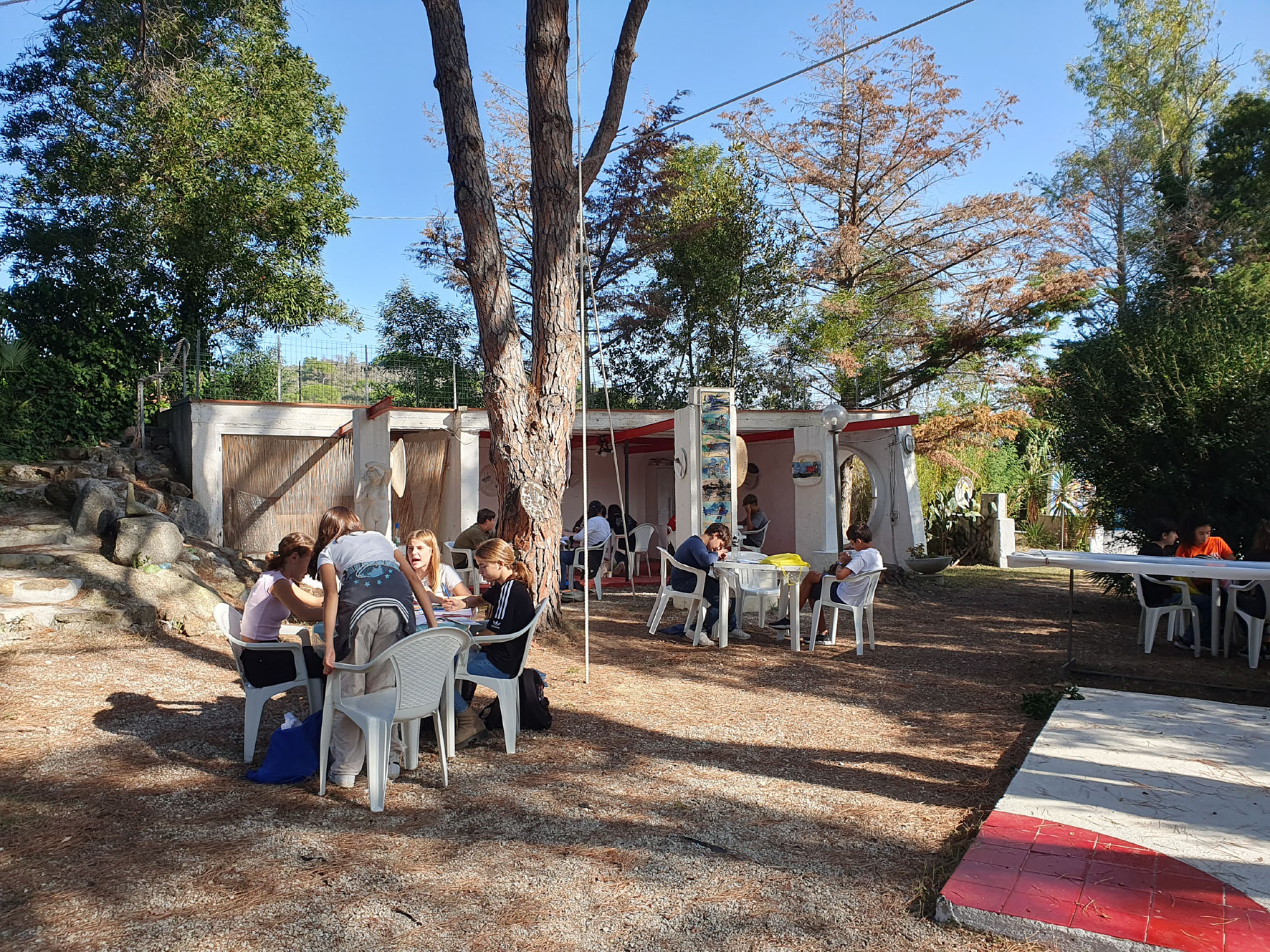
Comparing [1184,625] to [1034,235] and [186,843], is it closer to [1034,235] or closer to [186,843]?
[186,843]

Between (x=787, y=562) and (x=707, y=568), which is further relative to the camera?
(x=787, y=562)

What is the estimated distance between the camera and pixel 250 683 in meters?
4.29

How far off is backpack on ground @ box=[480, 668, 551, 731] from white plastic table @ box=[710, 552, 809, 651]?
9.81 feet

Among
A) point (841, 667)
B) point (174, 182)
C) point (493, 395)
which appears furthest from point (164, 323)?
point (841, 667)

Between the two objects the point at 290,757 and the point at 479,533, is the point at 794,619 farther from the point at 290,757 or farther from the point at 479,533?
the point at 290,757

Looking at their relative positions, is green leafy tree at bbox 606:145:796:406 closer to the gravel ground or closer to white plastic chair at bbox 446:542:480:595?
white plastic chair at bbox 446:542:480:595

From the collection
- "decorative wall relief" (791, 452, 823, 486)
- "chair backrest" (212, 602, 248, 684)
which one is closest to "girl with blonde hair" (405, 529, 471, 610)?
"chair backrest" (212, 602, 248, 684)

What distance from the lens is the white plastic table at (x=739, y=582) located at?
24.7ft

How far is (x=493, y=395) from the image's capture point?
24.6 ft

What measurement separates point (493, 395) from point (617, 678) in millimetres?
2652

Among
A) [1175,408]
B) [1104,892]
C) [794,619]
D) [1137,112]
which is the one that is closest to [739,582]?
[794,619]

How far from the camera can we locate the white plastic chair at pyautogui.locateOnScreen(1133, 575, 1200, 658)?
7203 mm

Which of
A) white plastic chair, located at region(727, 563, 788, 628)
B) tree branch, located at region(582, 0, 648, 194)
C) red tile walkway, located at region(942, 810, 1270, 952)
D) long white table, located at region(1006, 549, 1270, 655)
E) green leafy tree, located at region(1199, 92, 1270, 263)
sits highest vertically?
green leafy tree, located at region(1199, 92, 1270, 263)

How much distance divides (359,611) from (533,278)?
4.65 m
